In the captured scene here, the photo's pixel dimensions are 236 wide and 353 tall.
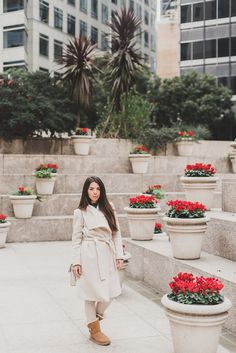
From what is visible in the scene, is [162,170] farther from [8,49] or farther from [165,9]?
[165,9]

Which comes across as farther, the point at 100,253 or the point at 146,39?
the point at 146,39

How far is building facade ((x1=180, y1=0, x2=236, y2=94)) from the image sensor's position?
1668 inches

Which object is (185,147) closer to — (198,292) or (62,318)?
(62,318)

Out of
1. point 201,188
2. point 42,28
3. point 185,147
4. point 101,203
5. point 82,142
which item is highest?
point 42,28

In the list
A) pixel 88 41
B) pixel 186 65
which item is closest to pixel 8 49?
pixel 186 65

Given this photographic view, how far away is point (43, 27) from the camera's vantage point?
42469 millimetres

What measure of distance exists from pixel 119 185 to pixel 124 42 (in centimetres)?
624

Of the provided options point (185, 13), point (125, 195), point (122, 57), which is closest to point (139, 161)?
point (125, 195)

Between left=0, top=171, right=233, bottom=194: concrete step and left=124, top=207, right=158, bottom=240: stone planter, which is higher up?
left=0, top=171, right=233, bottom=194: concrete step

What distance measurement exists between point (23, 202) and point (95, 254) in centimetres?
751

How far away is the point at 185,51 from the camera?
44.2 m

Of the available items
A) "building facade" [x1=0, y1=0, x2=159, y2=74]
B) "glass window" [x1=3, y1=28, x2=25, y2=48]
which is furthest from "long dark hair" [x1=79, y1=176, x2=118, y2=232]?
"glass window" [x1=3, y1=28, x2=25, y2=48]

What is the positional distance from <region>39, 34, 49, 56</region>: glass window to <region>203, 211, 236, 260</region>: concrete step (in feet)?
123

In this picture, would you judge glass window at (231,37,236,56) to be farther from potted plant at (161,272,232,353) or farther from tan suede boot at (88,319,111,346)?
potted plant at (161,272,232,353)
